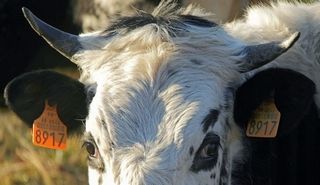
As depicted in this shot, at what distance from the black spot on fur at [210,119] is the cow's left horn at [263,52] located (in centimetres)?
29

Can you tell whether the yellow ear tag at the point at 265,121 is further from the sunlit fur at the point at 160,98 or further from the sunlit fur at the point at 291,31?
the sunlit fur at the point at 291,31

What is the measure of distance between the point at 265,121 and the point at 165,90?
514mm

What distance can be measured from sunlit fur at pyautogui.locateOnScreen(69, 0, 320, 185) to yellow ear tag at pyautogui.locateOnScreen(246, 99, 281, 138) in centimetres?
9

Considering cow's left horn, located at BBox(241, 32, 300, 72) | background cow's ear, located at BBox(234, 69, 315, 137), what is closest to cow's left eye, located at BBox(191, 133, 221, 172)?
background cow's ear, located at BBox(234, 69, 315, 137)

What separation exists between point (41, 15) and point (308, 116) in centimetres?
482

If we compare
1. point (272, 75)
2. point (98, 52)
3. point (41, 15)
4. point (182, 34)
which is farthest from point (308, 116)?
point (41, 15)

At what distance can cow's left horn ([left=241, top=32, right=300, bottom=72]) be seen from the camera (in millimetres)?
4164

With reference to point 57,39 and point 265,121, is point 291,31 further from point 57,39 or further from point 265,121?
point 57,39

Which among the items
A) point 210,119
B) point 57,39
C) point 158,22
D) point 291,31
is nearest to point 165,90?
point 210,119

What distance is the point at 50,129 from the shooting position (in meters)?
4.58

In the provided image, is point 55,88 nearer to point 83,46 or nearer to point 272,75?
point 83,46

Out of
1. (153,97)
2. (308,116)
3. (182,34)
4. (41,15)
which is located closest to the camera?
(153,97)

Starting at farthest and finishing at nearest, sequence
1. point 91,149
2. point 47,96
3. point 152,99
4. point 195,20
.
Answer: point 47,96 → point 195,20 → point 91,149 → point 152,99

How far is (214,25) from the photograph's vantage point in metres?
4.45
